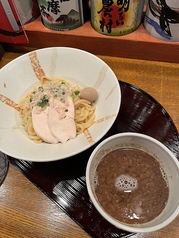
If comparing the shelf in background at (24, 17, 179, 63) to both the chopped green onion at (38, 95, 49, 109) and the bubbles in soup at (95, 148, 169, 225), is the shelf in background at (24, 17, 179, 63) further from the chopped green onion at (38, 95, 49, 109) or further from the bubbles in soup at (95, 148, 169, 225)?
the bubbles in soup at (95, 148, 169, 225)

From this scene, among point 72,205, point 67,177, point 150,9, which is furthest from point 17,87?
point 150,9

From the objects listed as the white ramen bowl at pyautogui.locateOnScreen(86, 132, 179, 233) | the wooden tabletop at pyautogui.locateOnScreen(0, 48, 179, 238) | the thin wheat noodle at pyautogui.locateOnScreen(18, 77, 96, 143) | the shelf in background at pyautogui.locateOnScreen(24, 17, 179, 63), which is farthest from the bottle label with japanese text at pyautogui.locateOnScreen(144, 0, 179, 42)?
the white ramen bowl at pyautogui.locateOnScreen(86, 132, 179, 233)

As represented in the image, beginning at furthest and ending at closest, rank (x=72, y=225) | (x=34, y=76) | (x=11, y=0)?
(x=34, y=76), (x=11, y=0), (x=72, y=225)

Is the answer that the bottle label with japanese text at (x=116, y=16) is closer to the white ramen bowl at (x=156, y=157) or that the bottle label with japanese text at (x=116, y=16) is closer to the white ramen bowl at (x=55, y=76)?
the white ramen bowl at (x=55, y=76)

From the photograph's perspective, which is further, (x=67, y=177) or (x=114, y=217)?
(x=67, y=177)

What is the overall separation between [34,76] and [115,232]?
857 millimetres

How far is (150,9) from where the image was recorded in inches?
47.4

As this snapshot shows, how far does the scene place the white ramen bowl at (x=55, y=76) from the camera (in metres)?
0.96

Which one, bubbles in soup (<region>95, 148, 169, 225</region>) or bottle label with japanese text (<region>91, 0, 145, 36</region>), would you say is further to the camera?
bottle label with japanese text (<region>91, 0, 145, 36</region>)

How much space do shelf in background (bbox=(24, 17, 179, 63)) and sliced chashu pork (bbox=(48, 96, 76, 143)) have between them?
0.41 m

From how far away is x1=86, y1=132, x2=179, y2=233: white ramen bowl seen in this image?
2.33 feet

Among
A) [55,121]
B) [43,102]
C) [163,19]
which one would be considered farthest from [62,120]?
[163,19]

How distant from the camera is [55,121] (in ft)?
3.57

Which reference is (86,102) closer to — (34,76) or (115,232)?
(34,76)
